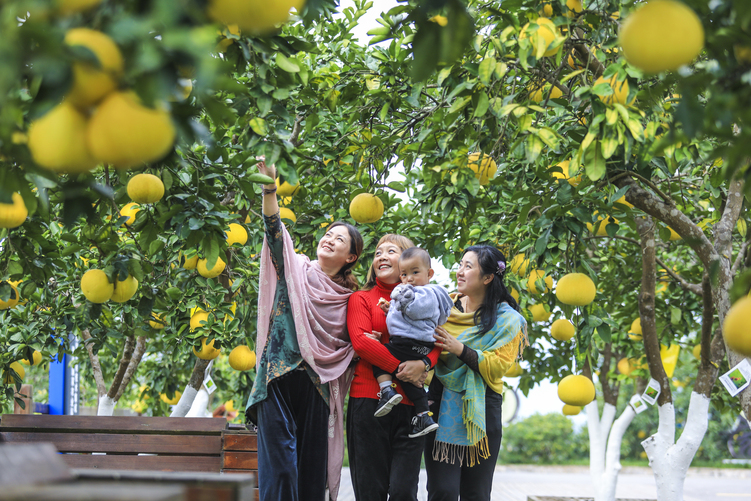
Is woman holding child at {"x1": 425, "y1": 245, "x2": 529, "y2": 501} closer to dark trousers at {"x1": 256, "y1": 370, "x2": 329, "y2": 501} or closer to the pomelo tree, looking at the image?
the pomelo tree

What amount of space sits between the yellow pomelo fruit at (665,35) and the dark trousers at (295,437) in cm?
186

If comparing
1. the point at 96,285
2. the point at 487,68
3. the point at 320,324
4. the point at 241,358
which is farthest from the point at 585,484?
the point at 487,68

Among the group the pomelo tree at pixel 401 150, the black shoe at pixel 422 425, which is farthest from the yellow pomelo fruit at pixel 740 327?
the black shoe at pixel 422 425

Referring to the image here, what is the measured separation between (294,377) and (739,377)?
2.12 meters

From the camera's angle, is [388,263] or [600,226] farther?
[600,226]

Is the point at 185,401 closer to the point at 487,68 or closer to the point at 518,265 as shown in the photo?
the point at 518,265

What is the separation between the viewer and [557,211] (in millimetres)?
2523

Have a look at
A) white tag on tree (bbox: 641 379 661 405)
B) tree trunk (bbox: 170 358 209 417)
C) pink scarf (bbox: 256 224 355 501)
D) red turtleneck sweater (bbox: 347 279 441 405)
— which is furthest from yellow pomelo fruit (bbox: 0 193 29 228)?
white tag on tree (bbox: 641 379 661 405)

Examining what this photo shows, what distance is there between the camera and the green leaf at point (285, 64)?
1670 millimetres

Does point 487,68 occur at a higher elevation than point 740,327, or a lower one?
higher

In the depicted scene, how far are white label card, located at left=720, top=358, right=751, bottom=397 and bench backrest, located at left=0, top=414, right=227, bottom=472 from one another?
2.75 metres

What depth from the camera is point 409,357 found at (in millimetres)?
2586

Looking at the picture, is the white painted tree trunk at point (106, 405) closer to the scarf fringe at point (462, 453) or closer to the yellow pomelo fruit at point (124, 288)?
the yellow pomelo fruit at point (124, 288)

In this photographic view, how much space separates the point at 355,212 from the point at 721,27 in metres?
2.07
